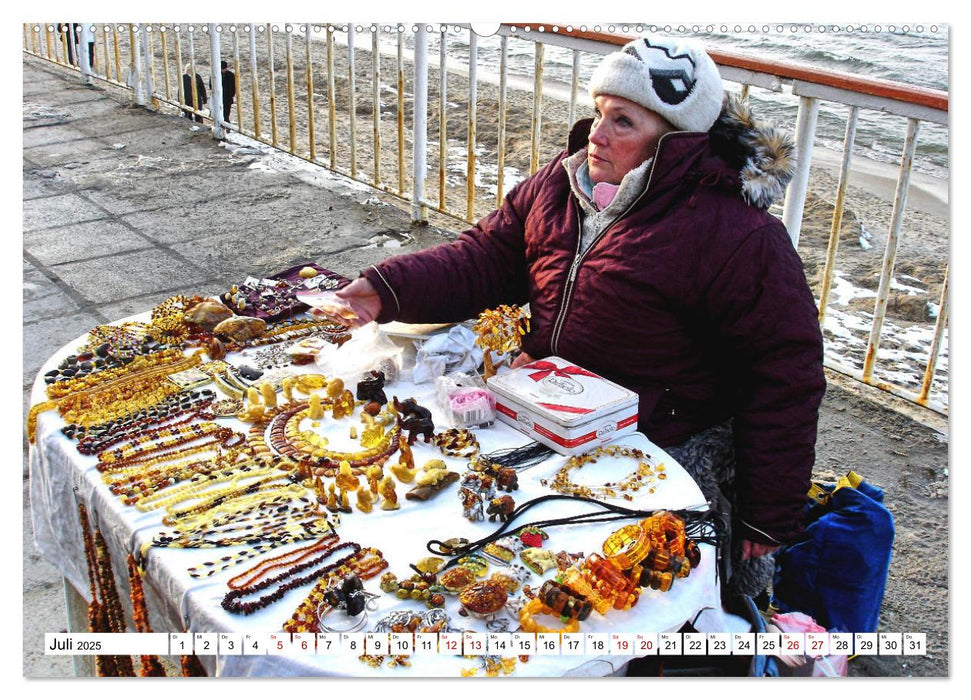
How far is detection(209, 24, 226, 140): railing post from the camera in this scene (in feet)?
21.8

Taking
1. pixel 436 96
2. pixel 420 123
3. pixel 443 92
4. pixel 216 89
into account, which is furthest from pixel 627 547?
pixel 436 96

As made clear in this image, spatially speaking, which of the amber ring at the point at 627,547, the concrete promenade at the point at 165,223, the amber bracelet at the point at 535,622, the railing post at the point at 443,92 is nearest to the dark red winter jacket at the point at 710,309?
the amber ring at the point at 627,547

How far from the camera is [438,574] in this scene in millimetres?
1845

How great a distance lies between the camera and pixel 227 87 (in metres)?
6.98

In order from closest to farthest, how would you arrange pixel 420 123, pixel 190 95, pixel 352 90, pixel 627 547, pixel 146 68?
pixel 627 547 → pixel 420 123 → pixel 352 90 → pixel 190 95 → pixel 146 68

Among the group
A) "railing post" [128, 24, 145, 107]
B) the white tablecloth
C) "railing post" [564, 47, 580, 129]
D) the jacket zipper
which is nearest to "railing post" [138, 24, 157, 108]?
"railing post" [128, 24, 145, 107]

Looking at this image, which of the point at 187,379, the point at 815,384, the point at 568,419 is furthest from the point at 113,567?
the point at 815,384

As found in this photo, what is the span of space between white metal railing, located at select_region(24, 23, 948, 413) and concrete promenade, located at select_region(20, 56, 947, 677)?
23cm

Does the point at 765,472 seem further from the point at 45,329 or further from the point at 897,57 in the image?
the point at 45,329

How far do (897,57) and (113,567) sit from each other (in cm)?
287

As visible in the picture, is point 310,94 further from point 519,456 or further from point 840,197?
point 519,456

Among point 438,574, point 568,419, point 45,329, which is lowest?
point 45,329

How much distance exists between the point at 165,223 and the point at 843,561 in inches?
171

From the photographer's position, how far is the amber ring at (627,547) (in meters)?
1.80
